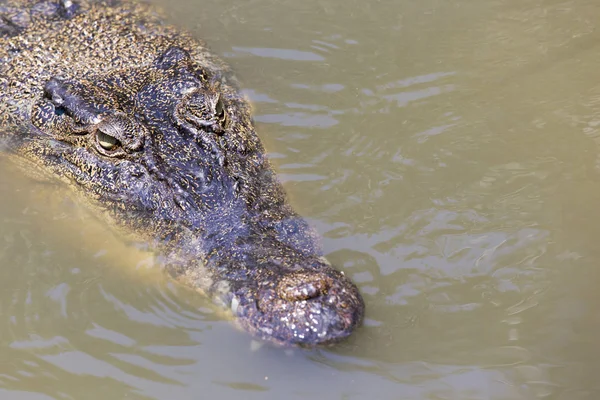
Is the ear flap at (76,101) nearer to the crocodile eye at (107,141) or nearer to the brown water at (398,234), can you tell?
the crocodile eye at (107,141)

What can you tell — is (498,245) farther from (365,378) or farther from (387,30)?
(387,30)

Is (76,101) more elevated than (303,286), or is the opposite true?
(76,101)

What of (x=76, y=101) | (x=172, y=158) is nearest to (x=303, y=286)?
(x=172, y=158)

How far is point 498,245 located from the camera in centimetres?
453

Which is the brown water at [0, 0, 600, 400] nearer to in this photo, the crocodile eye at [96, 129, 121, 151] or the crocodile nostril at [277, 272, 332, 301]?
the crocodile nostril at [277, 272, 332, 301]

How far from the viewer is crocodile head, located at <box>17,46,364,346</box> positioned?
3.77m

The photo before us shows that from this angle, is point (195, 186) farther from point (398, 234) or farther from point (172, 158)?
point (398, 234)

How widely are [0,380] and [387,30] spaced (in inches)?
192

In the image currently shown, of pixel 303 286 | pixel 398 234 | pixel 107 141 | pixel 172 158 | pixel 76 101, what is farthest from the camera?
pixel 76 101

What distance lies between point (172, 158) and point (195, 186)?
0.35 m

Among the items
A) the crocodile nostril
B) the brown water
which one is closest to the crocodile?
the crocodile nostril

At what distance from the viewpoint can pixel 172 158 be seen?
490 cm

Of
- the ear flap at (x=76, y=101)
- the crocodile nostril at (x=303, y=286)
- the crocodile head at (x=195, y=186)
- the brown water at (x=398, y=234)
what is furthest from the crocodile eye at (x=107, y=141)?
the crocodile nostril at (x=303, y=286)

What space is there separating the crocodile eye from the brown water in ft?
1.93
